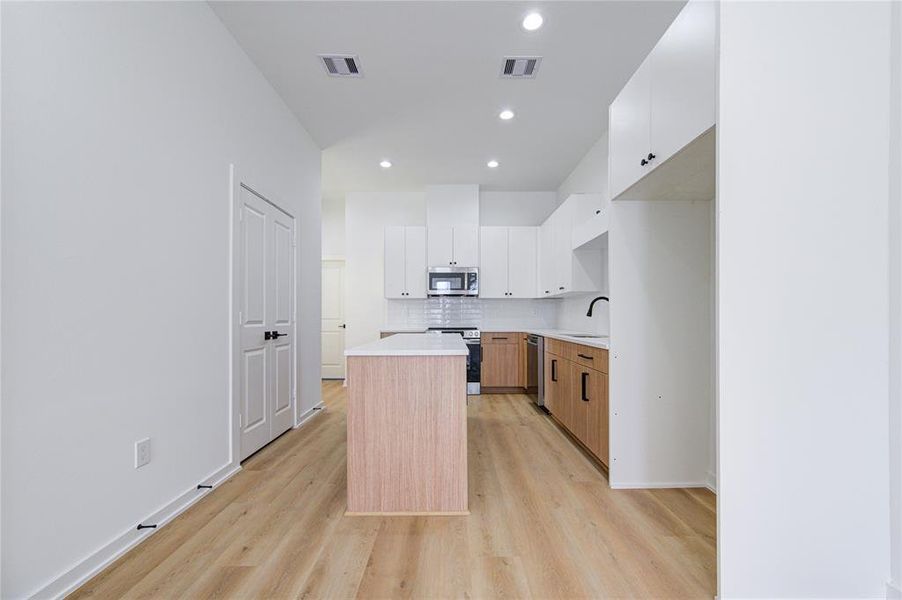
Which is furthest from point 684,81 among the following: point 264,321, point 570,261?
point 264,321

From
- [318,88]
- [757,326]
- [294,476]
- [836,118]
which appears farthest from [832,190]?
[318,88]

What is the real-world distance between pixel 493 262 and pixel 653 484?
11.9 ft

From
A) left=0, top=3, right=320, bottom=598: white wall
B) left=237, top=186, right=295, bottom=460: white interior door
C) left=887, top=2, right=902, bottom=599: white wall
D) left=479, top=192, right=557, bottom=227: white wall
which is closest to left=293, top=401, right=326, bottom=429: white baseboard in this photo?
left=237, top=186, right=295, bottom=460: white interior door

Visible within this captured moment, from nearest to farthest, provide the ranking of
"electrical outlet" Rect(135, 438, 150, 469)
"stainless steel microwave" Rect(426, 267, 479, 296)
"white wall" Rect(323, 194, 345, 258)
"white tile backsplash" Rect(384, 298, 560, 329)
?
"electrical outlet" Rect(135, 438, 150, 469)
"stainless steel microwave" Rect(426, 267, 479, 296)
"white tile backsplash" Rect(384, 298, 560, 329)
"white wall" Rect(323, 194, 345, 258)

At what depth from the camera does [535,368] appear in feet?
16.1

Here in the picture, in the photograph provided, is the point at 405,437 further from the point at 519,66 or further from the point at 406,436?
the point at 519,66

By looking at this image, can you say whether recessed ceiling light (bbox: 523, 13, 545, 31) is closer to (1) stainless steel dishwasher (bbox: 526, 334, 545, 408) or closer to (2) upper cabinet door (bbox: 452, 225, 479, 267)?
(1) stainless steel dishwasher (bbox: 526, 334, 545, 408)

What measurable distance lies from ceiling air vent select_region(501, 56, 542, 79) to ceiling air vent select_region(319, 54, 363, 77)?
1.03 meters

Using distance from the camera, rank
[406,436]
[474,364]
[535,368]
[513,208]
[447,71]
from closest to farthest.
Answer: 1. [406,436]
2. [447,71]
3. [535,368]
4. [474,364]
5. [513,208]

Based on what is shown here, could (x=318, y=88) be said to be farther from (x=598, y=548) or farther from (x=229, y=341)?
(x=598, y=548)

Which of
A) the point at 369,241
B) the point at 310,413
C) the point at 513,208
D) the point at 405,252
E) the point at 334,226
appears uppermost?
the point at 513,208

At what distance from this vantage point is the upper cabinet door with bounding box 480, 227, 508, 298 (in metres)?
5.68

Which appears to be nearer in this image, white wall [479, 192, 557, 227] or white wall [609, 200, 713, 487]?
white wall [609, 200, 713, 487]

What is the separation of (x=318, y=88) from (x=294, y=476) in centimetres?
282
